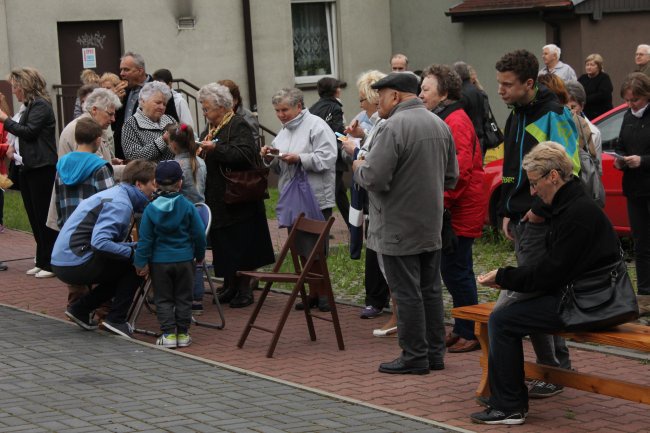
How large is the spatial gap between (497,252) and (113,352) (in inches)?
231

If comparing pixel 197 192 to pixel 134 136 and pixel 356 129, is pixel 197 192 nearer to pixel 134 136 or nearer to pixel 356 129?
pixel 134 136

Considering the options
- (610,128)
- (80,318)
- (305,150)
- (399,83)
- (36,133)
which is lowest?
(80,318)

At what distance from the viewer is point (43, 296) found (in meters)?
11.5

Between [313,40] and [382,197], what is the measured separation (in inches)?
571

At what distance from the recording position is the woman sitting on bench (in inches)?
261

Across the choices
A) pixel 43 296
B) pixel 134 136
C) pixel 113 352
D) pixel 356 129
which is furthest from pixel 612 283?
pixel 43 296

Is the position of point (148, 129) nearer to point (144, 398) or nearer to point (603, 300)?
point (144, 398)

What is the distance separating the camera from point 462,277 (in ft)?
29.2

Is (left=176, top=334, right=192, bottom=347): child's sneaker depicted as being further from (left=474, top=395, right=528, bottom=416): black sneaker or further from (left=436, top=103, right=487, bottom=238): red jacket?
(left=474, top=395, right=528, bottom=416): black sneaker

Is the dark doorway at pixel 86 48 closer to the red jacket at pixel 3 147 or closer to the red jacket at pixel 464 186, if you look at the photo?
the red jacket at pixel 3 147

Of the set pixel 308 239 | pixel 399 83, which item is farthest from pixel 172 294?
pixel 399 83

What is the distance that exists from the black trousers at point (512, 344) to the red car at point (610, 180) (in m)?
5.81

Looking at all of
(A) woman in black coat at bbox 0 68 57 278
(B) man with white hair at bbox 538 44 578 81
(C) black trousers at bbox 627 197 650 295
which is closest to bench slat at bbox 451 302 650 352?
(C) black trousers at bbox 627 197 650 295

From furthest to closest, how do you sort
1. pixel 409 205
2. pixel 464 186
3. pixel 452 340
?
pixel 452 340
pixel 464 186
pixel 409 205
